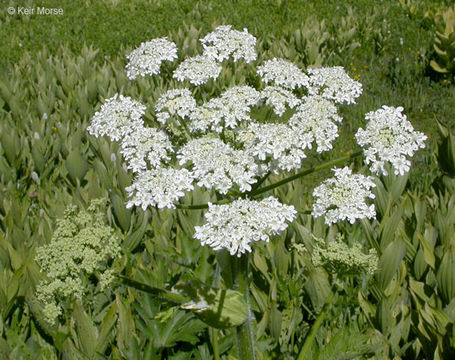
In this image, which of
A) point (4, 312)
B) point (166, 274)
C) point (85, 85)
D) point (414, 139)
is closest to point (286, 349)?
point (166, 274)

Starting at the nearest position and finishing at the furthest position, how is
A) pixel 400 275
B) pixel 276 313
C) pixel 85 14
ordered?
pixel 276 313 < pixel 400 275 < pixel 85 14

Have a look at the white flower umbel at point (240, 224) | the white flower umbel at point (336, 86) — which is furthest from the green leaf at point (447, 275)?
the white flower umbel at point (240, 224)

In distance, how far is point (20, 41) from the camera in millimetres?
8453

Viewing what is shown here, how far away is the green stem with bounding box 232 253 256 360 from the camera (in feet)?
7.13

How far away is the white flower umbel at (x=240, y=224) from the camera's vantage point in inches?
73.0

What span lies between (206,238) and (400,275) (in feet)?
5.49

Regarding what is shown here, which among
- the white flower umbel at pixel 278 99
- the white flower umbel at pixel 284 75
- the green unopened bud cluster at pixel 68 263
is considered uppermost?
the white flower umbel at pixel 284 75

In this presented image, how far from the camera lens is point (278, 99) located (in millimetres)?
2500

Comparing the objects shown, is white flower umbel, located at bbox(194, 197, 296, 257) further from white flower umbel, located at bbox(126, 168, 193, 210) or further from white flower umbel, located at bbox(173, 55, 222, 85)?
white flower umbel, located at bbox(173, 55, 222, 85)

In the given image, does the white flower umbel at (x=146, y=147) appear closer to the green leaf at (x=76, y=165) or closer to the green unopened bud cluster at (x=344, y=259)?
the green unopened bud cluster at (x=344, y=259)

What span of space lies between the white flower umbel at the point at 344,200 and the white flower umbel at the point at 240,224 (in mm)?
275

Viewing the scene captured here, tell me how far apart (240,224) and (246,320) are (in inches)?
21.8

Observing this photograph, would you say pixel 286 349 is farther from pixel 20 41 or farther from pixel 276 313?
pixel 20 41

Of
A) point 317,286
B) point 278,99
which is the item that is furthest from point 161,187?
point 317,286
